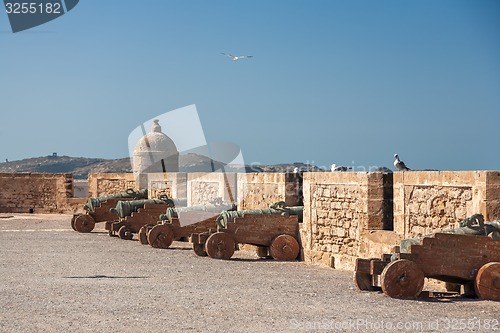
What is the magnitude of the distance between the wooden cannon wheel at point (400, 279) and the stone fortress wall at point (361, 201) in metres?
1.19

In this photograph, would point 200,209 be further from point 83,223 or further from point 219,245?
point 83,223

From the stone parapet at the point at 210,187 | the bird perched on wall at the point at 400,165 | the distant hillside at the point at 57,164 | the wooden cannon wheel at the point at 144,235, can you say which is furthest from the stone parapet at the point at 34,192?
the distant hillside at the point at 57,164

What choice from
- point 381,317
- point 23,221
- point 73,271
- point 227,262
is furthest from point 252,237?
point 23,221

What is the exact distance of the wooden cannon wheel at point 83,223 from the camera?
1856 cm

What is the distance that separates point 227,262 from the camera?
11453mm

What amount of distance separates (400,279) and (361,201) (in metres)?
3.20

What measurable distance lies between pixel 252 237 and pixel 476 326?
6.23 metres

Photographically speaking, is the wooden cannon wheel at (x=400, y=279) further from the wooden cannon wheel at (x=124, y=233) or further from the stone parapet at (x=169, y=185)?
the stone parapet at (x=169, y=185)

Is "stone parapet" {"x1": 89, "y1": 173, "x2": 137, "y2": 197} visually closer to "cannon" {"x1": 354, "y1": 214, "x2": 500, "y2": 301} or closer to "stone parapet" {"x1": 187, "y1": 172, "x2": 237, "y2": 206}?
"stone parapet" {"x1": 187, "y1": 172, "x2": 237, "y2": 206}

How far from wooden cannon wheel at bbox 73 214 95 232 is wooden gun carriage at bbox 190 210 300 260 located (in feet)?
23.2

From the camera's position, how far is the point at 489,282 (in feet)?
23.8

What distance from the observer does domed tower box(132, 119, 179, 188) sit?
1109 inches

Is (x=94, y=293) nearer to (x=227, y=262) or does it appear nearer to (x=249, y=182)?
(x=227, y=262)

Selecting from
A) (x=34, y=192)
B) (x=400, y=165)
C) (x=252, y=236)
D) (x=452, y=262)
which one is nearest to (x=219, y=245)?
(x=252, y=236)
